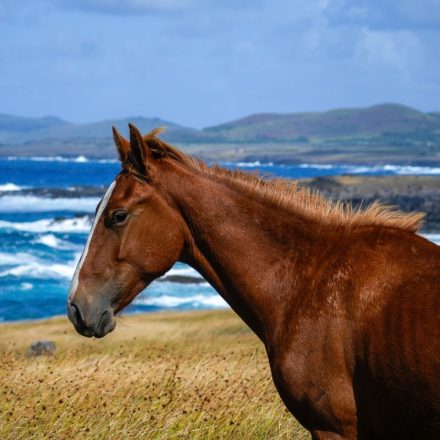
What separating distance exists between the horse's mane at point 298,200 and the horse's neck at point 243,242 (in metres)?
0.07

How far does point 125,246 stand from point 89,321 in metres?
0.54

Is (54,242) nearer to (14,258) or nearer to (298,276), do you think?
(14,258)

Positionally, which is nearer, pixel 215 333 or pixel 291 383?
pixel 291 383

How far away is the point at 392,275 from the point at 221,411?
324cm

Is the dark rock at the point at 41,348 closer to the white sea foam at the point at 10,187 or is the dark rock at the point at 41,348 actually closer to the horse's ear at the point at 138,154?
the horse's ear at the point at 138,154

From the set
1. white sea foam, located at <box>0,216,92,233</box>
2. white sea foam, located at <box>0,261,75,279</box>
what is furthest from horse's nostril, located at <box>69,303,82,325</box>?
white sea foam, located at <box>0,216,92,233</box>

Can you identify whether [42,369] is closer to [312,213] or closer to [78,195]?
[312,213]

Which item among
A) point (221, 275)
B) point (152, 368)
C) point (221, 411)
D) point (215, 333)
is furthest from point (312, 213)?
point (215, 333)

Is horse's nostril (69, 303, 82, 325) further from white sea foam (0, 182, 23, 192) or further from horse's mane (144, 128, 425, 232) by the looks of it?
white sea foam (0, 182, 23, 192)

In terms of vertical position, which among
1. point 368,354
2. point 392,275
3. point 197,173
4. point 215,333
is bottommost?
point 215,333

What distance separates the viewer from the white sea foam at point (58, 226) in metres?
71.9

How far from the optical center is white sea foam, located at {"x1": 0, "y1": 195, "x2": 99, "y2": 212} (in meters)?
92.8

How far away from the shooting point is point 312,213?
6.11m

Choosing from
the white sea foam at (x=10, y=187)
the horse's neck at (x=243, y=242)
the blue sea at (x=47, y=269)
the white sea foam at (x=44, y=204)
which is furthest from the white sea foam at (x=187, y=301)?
the white sea foam at (x=10, y=187)
